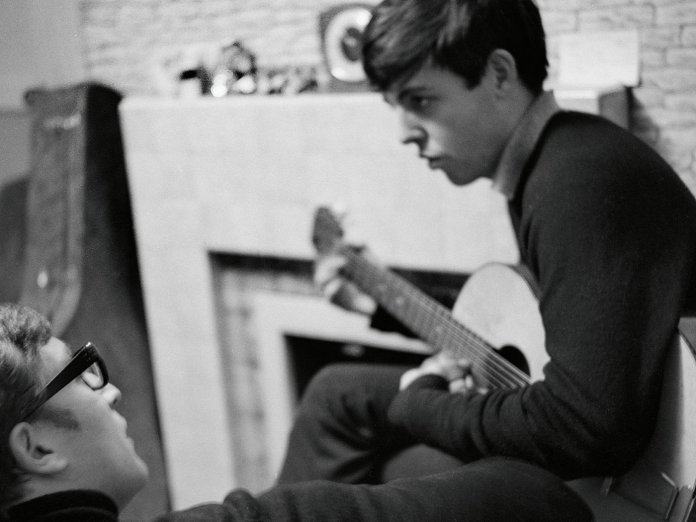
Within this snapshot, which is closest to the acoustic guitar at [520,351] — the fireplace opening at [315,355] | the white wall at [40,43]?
the fireplace opening at [315,355]

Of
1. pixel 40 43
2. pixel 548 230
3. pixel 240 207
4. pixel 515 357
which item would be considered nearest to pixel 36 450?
pixel 548 230

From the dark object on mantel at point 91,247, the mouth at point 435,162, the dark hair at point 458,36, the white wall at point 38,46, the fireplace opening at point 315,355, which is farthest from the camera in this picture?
the white wall at point 38,46

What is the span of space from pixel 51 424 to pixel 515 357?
68cm

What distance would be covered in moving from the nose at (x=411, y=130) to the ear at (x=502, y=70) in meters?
0.13

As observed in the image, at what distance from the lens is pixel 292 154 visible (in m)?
1.83

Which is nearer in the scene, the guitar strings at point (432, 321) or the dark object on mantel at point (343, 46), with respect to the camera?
the guitar strings at point (432, 321)

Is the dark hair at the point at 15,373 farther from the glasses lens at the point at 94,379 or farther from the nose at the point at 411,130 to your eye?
the nose at the point at 411,130

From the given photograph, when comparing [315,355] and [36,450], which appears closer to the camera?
[36,450]

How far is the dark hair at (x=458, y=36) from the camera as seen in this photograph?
3.62 feet

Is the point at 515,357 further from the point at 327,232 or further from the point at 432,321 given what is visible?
the point at 327,232

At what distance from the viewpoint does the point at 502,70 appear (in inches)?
44.3

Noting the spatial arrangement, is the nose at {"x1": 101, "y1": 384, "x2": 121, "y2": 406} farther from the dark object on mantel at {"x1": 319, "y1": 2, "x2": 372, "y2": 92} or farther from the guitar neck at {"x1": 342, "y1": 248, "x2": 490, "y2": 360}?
the dark object on mantel at {"x1": 319, "y1": 2, "x2": 372, "y2": 92}

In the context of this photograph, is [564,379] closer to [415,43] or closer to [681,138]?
[415,43]

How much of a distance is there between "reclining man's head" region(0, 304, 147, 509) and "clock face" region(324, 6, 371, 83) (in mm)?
1048
